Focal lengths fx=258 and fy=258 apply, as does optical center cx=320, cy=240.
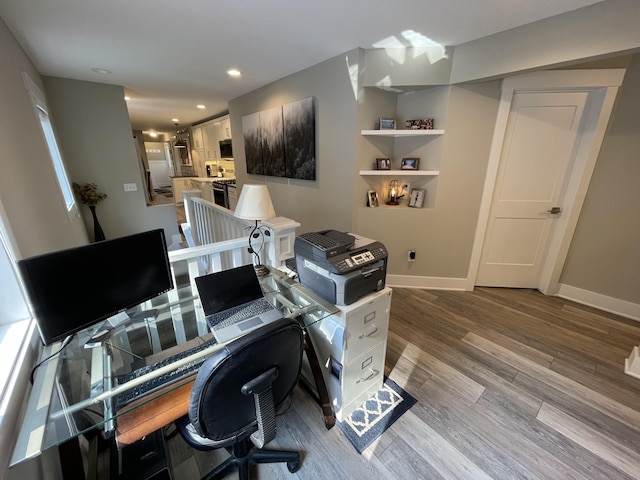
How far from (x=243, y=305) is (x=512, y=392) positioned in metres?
1.80

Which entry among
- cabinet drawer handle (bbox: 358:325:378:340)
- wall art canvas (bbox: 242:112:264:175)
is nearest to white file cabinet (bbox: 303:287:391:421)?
cabinet drawer handle (bbox: 358:325:378:340)

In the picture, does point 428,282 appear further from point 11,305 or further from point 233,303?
point 11,305

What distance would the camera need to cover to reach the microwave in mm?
5258

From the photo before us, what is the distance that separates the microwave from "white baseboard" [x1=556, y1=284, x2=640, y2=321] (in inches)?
220

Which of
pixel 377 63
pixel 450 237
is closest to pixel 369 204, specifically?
pixel 450 237

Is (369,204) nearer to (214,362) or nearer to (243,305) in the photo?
(243,305)

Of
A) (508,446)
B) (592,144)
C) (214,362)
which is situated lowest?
(508,446)

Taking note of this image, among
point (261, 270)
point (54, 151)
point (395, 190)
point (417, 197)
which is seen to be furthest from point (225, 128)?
point (261, 270)

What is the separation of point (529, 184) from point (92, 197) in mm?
5110

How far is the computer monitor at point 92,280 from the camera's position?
87 centimetres

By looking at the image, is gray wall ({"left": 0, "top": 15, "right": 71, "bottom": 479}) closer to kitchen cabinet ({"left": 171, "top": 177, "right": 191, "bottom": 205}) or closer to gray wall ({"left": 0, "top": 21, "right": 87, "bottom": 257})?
gray wall ({"left": 0, "top": 21, "right": 87, "bottom": 257})

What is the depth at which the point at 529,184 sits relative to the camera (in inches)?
101

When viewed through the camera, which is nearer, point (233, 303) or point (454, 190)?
point (233, 303)

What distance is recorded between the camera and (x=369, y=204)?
2771 mm
